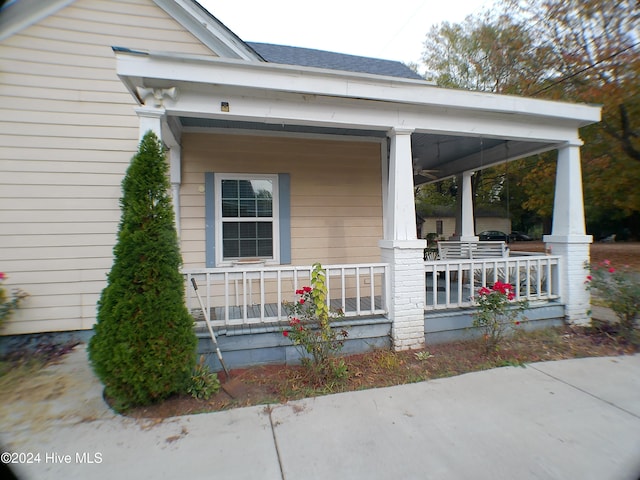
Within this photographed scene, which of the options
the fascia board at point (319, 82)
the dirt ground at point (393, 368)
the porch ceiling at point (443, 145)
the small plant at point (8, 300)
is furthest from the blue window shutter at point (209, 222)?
the small plant at point (8, 300)

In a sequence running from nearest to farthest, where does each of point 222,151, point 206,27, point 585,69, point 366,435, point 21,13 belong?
point 366,435
point 21,13
point 206,27
point 222,151
point 585,69

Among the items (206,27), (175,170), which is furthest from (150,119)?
(206,27)

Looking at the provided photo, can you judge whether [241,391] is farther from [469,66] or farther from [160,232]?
[469,66]

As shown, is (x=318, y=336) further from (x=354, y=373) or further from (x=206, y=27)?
(x=206, y=27)

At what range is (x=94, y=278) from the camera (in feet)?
13.0

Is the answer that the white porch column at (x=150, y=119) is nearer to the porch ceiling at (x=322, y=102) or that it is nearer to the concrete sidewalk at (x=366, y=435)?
the porch ceiling at (x=322, y=102)

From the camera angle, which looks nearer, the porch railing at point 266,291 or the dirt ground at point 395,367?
the dirt ground at point 395,367

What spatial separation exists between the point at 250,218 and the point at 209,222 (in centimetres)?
59

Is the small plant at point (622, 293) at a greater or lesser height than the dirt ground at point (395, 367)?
greater

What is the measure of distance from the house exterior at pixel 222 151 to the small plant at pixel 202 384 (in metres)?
0.66

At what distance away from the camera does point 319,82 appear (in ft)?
10.5

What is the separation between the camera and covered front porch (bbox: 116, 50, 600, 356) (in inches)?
123

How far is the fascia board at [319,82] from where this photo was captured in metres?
2.81

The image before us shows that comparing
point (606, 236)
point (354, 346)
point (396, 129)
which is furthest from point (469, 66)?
point (606, 236)
